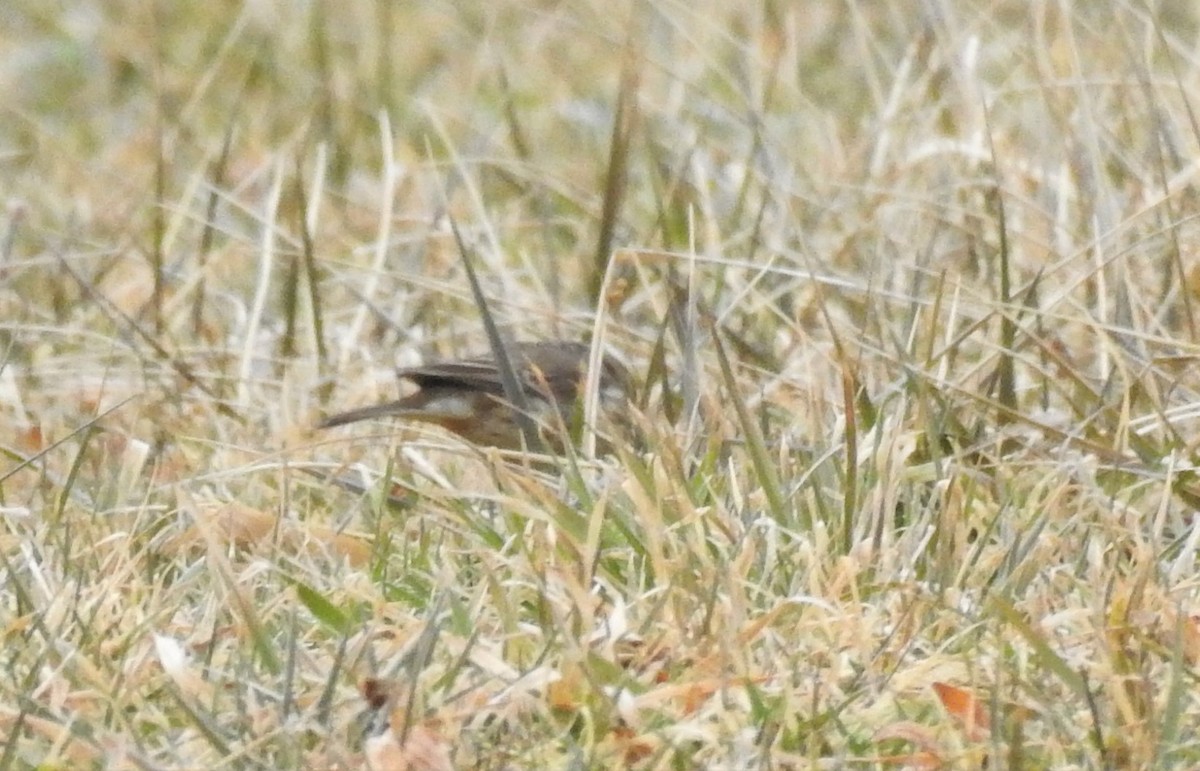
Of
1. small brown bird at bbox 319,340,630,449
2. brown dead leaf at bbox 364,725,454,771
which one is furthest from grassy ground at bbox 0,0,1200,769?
small brown bird at bbox 319,340,630,449

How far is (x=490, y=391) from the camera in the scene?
160 inches

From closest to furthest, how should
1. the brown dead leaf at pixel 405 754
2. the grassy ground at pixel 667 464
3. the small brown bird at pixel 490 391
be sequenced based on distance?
1. the brown dead leaf at pixel 405 754
2. the grassy ground at pixel 667 464
3. the small brown bird at pixel 490 391

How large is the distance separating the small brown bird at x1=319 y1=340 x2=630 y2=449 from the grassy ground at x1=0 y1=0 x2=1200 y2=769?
0.36 feet

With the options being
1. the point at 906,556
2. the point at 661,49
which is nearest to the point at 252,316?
the point at 906,556

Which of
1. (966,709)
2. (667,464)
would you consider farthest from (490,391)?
(966,709)

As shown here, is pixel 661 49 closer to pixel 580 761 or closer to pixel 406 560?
pixel 406 560

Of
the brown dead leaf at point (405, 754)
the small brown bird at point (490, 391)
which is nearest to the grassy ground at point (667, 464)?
the brown dead leaf at point (405, 754)

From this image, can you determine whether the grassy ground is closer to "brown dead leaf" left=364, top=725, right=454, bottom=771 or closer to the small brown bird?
"brown dead leaf" left=364, top=725, right=454, bottom=771

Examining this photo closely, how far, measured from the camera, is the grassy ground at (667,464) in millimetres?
2486

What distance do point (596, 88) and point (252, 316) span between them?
101 inches

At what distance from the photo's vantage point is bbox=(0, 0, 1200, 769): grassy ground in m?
2.49

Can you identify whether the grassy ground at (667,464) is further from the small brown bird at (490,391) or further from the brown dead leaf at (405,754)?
the small brown bird at (490,391)

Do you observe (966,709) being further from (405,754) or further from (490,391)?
(490,391)

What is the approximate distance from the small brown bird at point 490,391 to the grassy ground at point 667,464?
0.11 meters
